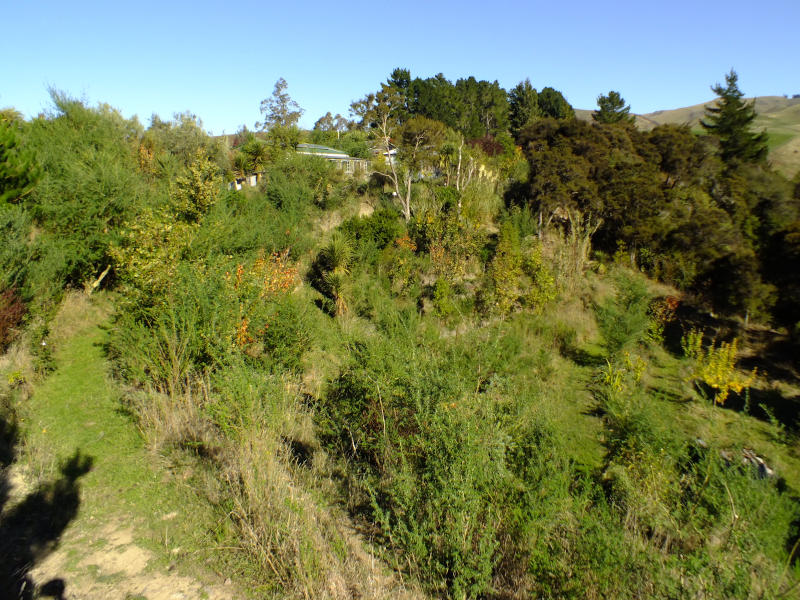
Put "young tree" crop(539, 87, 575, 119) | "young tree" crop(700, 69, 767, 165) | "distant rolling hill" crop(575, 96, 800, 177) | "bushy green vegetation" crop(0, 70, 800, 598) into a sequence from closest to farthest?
"bushy green vegetation" crop(0, 70, 800, 598)
"young tree" crop(700, 69, 767, 165)
"distant rolling hill" crop(575, 96, 800, 177)
"young tree" crop(539, 87, 575, 119)

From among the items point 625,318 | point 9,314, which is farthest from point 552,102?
point 9,314

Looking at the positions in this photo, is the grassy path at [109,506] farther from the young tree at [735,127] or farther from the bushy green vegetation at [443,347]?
the young tree at [735,127]

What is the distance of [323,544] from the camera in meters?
3.52

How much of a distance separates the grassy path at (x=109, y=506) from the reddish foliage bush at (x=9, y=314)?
37.9 inches

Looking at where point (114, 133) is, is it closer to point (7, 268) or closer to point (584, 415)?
point (7, 268)

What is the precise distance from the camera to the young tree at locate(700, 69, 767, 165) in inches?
854

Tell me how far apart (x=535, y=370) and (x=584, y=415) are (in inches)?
51.8

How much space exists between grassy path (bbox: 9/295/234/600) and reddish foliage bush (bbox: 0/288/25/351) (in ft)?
3.16

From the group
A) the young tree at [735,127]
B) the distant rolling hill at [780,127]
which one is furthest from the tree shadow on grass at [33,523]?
the young tree at [735,127]

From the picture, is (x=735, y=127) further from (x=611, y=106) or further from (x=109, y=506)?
(x=109, y=506)

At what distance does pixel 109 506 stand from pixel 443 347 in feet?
15.0

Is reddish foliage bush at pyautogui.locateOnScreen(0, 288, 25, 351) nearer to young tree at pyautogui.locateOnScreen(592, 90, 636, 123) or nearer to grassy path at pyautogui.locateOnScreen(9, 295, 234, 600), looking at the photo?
grassy path at pyautogui.locateOnScreen(9, 295, 234, 600)

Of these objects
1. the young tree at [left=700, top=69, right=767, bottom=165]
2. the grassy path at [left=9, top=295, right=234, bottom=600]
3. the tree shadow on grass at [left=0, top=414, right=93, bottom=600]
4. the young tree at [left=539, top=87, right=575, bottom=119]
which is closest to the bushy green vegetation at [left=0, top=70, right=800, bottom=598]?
the grassy path at [left=9, top=295, right=234, bottom=600]

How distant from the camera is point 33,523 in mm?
4277
